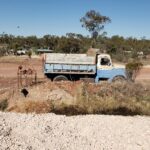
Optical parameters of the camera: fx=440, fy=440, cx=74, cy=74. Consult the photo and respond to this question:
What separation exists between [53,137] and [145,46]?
72557mm

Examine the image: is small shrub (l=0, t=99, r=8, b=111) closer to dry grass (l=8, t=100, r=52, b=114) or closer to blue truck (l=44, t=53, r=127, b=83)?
dry grass (l=8, t=100, r=52, b=114)

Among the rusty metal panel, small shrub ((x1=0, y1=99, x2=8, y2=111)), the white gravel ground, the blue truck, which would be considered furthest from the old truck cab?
the white gravel ground

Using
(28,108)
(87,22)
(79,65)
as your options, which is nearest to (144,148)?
(28,108)

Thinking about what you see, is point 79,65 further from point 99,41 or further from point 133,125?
point 99,41

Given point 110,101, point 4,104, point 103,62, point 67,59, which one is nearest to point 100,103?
point 110,101

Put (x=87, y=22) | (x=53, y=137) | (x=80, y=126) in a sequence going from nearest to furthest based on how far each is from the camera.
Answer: (x=53, y=137)
(x=80, y=126)
(x=87, y=22)

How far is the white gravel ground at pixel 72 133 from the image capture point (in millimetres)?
10477

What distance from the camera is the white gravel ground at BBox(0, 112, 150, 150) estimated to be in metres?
10.5

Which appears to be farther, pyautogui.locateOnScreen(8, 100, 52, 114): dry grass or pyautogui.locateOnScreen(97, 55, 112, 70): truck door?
pyautogui.locateOnScreen(97, 55, 112, 70): truck door

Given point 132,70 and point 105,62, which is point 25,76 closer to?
point 105,62

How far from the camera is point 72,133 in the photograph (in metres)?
11.9

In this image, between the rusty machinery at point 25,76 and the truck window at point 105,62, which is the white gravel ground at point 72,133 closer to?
the rusty machinery at point 25,76

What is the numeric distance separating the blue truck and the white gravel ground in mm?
12529

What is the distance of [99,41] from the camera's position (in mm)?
74125
